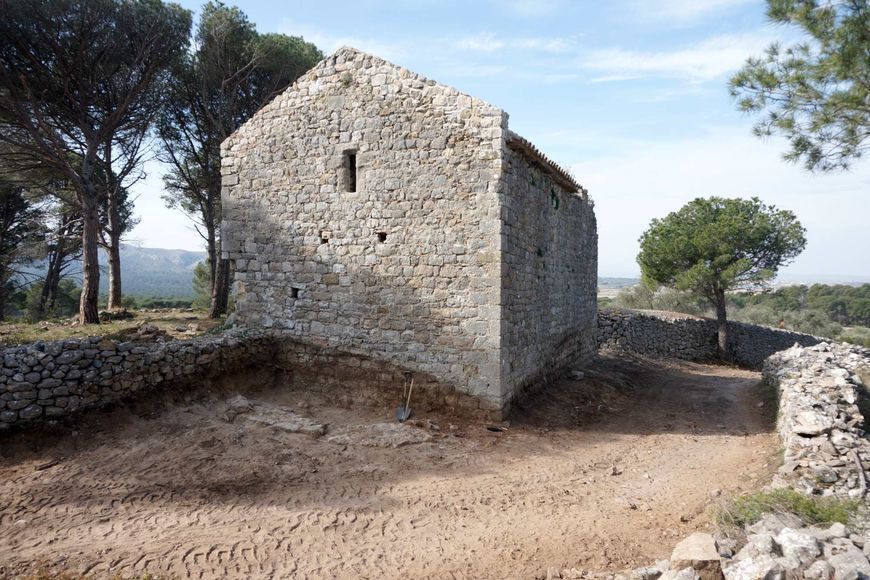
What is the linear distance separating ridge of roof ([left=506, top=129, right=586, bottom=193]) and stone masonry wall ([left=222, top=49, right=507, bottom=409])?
0.42 m

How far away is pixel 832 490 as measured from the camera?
5801 mm

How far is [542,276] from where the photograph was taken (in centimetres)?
1112

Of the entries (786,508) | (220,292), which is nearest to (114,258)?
(220,292)

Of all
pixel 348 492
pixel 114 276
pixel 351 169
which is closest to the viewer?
pixel 348 492

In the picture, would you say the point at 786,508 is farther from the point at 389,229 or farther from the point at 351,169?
the point at 351,169

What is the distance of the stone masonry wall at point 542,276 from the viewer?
9031 mm

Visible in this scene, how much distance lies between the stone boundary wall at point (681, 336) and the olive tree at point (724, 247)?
776mm

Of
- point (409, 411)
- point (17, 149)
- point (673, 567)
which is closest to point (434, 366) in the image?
point (409, 411)

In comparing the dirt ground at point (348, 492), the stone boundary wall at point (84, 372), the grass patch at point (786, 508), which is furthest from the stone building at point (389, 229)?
the grass patch at point (786, 508)

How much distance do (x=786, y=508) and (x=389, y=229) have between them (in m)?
6.78

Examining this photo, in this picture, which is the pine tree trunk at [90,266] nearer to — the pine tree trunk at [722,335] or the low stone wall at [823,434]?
the low stone wall at [823,434]

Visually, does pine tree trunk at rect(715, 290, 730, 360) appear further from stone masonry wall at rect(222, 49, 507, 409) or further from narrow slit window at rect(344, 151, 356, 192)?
narrow slit window at rect(344, 151, 356, 192)

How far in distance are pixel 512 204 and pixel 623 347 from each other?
13.2m

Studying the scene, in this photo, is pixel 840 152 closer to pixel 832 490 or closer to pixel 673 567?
pixel 832 490
